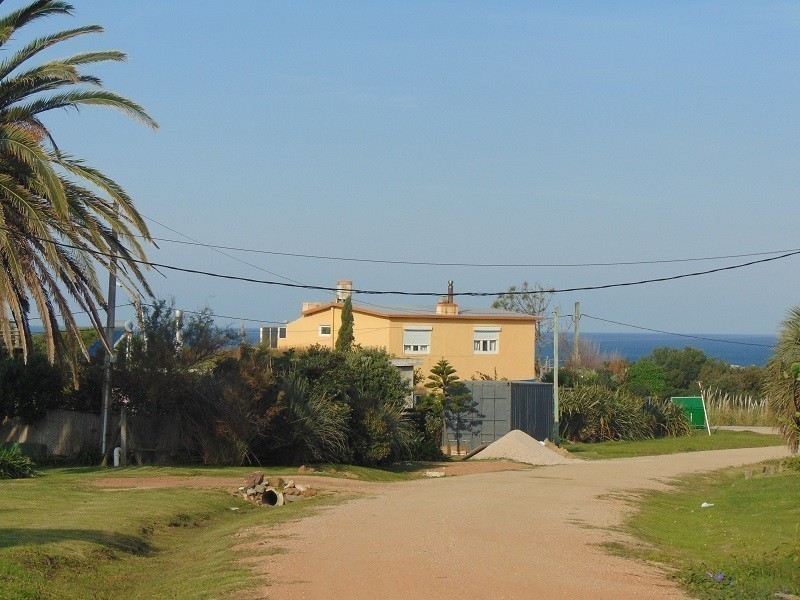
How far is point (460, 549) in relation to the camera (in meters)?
13.1

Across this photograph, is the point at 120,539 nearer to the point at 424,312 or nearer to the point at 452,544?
the point at 452,544

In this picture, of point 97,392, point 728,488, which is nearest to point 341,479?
point 97,392

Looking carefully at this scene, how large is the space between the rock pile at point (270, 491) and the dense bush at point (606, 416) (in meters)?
22.5

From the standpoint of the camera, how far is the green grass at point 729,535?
464 inches

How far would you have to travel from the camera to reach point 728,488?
983 inches

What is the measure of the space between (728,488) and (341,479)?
30.5 ft

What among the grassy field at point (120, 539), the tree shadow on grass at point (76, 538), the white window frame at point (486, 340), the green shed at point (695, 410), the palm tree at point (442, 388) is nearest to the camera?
the grassy field at point (120, 539)

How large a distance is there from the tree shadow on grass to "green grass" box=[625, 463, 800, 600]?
672 cm

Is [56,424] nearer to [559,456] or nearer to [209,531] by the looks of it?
[209,531]

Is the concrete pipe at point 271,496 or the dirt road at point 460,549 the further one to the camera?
the concrete pipe at point 271,496

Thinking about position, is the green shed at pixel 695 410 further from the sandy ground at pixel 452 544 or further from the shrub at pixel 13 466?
the shrub at pixel 13 466

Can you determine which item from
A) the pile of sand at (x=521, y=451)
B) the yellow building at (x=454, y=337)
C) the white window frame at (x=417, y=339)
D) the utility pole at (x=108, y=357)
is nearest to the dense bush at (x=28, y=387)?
the utility pole at (x=108, y=357)

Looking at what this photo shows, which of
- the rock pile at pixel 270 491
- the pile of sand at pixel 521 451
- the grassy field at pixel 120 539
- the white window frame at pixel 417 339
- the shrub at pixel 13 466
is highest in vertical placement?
the white window frame at pixel 417 339

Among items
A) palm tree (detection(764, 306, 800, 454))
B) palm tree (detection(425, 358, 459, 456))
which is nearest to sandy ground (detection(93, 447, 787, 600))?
palm tree (detection(764, 306, 800, 454))
